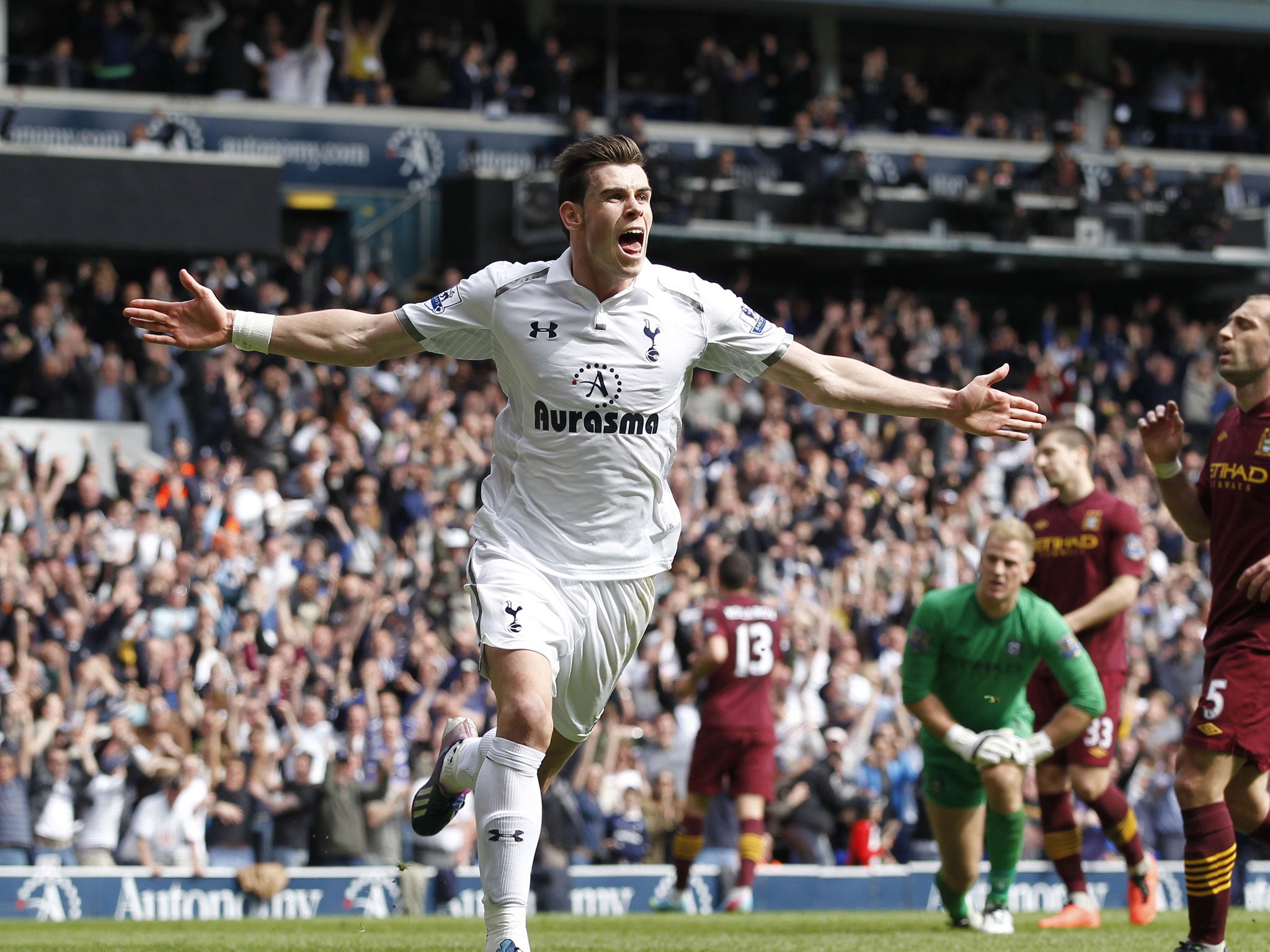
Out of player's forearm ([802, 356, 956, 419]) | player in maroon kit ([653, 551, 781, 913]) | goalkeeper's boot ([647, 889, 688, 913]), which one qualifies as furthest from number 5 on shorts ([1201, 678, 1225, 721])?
goalkeeper's boot ([647, 889, 688, 913])

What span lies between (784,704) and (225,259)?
10.2 meters

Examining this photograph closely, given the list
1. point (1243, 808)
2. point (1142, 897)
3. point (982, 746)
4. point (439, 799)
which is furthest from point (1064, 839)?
point (439, 799)

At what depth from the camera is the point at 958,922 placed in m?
10.5

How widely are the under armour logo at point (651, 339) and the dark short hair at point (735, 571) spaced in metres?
6.29

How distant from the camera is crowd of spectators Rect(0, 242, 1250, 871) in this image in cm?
1461

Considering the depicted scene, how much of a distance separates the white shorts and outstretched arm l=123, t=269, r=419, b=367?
0.85m

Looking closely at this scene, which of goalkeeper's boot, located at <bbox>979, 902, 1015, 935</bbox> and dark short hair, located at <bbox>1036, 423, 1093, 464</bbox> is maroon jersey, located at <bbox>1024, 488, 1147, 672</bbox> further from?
goalkeeper's boot, located at <bbox>979, 902, 1015, 935</bbox>

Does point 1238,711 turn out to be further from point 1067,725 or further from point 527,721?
point 527,721

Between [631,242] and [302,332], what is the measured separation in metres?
1.30

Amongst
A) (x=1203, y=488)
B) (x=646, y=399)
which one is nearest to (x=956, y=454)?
(x=1203, y=488)

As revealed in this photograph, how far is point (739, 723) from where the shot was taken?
13195 millimetres

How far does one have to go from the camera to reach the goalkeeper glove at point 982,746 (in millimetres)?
9445

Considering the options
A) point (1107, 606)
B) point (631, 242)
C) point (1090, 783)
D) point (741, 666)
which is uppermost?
point (631, 242)

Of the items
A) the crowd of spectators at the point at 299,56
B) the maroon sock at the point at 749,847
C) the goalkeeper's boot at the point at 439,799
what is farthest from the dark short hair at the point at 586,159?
the crowd of spectators at the point at 299,56
